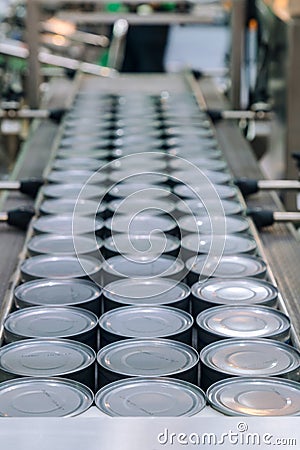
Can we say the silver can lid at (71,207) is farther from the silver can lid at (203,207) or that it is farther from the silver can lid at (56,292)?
→ the silver can lid at (56,292)

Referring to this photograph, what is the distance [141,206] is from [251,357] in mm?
977

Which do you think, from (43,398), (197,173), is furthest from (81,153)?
(43,398)

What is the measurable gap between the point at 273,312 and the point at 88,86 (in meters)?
3.10

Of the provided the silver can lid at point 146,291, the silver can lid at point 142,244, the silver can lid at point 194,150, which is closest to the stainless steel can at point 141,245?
the silver can lid at point 142,244

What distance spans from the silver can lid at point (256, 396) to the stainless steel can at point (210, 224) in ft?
2.70

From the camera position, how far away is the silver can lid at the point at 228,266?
2088 millimetres

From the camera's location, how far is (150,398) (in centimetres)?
150

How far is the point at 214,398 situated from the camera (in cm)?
148

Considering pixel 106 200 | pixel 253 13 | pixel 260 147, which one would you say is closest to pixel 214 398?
pixel 106 200

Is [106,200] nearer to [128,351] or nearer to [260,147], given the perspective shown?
[128,351]

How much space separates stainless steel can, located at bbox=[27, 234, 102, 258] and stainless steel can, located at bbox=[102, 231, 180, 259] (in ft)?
0.11

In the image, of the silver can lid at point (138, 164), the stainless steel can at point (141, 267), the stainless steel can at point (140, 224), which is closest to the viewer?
the stainless steel can at point (141, 267)

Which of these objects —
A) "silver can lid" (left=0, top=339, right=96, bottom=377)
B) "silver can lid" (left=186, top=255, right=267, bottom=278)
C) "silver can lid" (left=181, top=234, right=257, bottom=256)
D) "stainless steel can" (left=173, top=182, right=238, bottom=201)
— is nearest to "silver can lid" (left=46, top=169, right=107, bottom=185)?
"stainless steel can" (left=173, top=182, right=238, bottom=201)

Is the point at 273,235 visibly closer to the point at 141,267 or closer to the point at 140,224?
the point at 140,224
